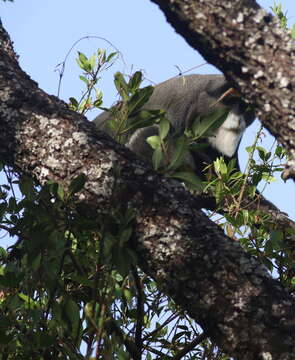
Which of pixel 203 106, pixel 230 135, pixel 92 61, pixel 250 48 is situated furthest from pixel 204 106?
pixel 250 48

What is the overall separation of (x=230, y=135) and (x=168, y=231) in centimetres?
575

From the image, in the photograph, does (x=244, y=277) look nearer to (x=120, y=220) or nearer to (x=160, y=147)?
(x=120, y=220)

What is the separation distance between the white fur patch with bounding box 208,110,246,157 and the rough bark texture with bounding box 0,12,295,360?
512 cm

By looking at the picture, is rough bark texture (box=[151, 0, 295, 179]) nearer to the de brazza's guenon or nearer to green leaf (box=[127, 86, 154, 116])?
green leaf (box=[127, 86, 154, 116])

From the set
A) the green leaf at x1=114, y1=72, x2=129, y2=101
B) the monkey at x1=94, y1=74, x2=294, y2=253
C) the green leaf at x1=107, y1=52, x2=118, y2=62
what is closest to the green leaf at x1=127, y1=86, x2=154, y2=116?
the green leaf at x1=114, y1=72, x2=129, y2=101

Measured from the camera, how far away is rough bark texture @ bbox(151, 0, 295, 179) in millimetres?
1604

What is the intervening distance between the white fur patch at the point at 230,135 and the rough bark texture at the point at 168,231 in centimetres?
512

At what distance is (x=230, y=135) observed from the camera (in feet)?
25.3

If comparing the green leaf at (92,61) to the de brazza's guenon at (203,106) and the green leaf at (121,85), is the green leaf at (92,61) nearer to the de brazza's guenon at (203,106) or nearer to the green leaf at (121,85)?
the green leaf at (121,85)

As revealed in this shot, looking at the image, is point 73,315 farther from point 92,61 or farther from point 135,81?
point 92,61

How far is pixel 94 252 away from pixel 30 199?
0.40 m

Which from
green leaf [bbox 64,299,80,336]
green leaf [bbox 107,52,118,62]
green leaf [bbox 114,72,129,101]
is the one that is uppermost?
green leaf [bbox 107,52,118,62]

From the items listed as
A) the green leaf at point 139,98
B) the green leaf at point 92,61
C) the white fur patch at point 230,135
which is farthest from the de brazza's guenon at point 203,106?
the green leaf at point 139,98

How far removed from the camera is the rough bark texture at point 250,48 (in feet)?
5.26
